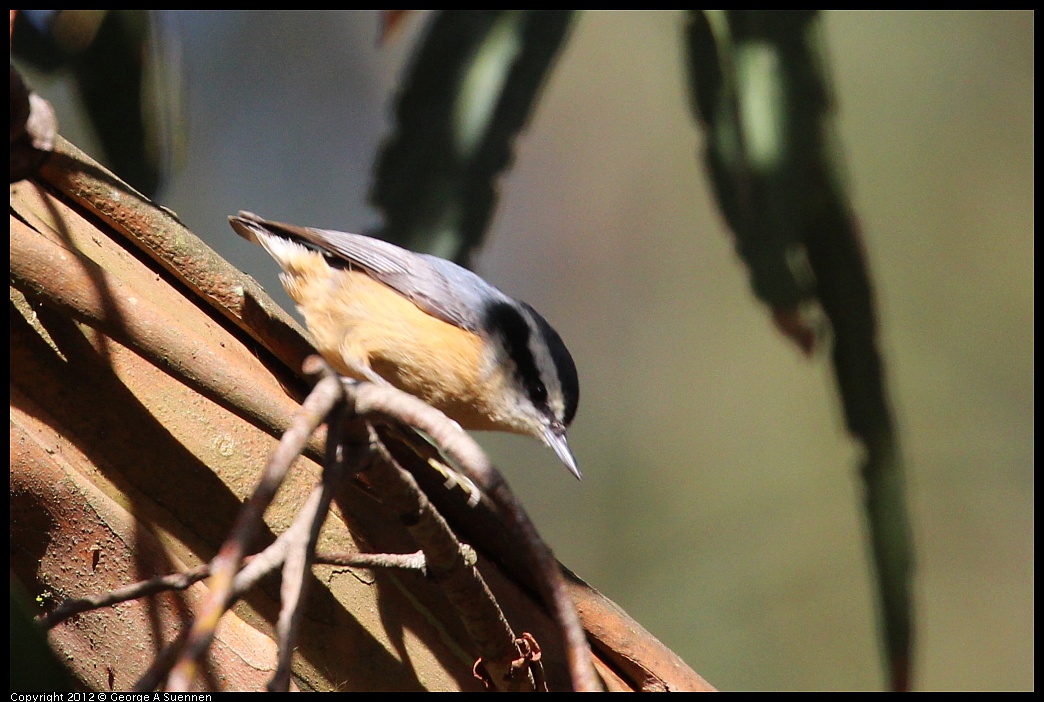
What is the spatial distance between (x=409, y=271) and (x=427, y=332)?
0.21 meters

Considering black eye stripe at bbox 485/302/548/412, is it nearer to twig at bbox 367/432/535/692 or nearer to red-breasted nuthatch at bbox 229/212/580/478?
red-breasted nuthatch at bbox 229/212/580/478

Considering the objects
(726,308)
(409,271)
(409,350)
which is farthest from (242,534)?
(726,308)

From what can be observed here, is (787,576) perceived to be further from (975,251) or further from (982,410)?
(975,251)

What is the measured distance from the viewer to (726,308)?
5.29 metres

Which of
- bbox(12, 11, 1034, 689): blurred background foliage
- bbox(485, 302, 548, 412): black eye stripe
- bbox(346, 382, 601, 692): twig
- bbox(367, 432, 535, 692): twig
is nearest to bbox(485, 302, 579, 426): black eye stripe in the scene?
bbox(485, 302, 548, 412): black eye stripe

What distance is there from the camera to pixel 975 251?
191 inches

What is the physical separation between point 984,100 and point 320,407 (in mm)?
5006

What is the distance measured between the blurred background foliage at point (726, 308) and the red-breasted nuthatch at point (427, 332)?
227 centimetres

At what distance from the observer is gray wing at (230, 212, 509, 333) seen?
2.03 meters

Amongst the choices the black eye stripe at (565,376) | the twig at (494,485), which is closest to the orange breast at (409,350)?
the black eye stripe at (565,376)

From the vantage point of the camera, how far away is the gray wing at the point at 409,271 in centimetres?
203

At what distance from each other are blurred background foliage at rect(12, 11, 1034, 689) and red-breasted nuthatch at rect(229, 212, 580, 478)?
7.45 feet

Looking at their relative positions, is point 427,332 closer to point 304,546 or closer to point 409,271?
point 409,271
